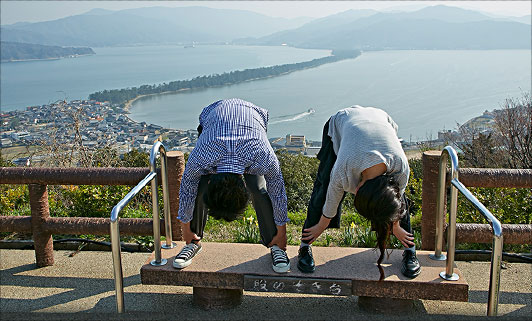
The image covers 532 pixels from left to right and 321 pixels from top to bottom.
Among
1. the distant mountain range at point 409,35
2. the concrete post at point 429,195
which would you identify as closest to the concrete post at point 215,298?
the concrete post at point 429,195

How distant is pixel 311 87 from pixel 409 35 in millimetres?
61874

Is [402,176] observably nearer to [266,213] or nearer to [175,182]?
[266,213]

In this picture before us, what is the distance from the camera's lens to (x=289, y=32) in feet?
321

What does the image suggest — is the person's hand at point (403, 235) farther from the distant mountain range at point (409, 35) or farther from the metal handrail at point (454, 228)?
the distant mountain range at point (409, 35)

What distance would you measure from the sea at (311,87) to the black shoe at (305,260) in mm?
16668

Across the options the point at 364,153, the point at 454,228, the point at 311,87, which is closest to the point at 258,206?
the point at 364,153

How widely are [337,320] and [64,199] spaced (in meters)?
3.78

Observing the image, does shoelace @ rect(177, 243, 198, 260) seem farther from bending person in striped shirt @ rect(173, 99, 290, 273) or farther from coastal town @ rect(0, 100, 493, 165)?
coastal town @ rect(0, 100, 493, 165)

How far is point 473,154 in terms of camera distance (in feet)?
39.9

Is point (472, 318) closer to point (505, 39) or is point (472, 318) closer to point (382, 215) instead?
point (382, 215)

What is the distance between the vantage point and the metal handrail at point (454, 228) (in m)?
2.06

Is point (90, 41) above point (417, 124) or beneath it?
above

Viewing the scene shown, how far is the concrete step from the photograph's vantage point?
2584mm

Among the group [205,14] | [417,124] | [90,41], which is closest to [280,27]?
[205,14]
